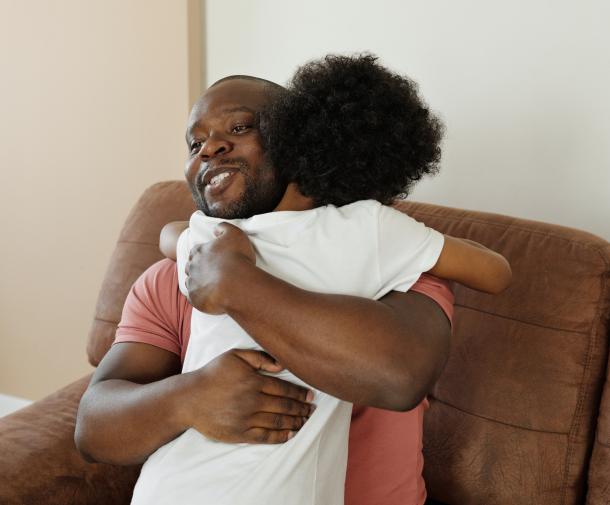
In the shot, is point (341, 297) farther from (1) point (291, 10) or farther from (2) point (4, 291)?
(2) point (4, 291)

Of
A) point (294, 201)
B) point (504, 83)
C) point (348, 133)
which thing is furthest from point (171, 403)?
point (504, 83)

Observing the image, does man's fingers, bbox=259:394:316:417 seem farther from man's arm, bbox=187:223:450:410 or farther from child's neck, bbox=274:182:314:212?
child's neck, bbox=274:182:314:212

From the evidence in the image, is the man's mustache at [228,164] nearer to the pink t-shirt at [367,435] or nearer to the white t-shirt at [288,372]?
the white t-shirt at [288,372]

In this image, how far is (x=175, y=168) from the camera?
2.23 m

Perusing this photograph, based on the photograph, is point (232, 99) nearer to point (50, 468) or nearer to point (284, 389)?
point (284, 389)

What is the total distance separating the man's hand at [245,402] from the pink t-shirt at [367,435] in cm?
26

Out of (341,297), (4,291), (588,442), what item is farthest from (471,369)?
(4,291)

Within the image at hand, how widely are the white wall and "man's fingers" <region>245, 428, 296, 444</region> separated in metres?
1.09

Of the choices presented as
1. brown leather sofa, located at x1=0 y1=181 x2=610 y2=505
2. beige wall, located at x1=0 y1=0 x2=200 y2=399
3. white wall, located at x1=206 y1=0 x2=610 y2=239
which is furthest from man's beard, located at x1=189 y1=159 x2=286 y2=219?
beige wall, located at x1=0 y1=0 x2=200 y2=399

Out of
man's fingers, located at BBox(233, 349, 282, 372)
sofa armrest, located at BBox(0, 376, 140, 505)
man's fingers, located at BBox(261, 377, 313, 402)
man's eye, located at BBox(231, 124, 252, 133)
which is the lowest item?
sofa armrest, located at BBox(0, 376, 140, 505)

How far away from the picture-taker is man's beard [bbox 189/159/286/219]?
Answer: 111 cm

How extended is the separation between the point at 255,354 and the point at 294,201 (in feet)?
0.97

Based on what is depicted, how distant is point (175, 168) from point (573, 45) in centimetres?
127

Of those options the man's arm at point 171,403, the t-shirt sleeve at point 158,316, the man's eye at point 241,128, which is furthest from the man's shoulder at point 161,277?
the man's eye at point 241,128
